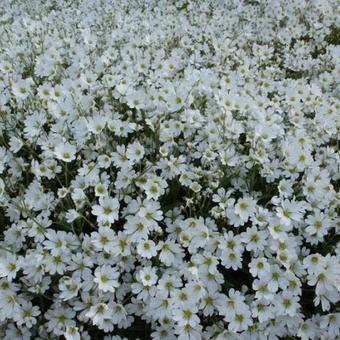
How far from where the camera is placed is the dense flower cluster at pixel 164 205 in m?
2.58

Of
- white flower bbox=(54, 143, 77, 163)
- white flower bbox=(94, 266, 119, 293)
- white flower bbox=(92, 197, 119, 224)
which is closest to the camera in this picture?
white flower bbox=(94, 266, 119, 293)

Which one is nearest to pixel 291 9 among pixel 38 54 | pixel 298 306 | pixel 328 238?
pixel 38 54

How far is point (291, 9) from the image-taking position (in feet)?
19.2

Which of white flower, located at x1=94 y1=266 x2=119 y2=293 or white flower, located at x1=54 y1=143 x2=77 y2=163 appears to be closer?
white flower, located at x1=94 y1=266 x2=119 y2=293

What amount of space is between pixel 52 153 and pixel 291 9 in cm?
408

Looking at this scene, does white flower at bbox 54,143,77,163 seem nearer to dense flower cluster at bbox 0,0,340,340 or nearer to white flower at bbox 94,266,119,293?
dense flower cluster at bbox 0,0,340,340

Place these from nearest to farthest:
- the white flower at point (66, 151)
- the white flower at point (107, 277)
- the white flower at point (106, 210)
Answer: the white flower at point (107, 277)
the white flower at point (106, 210)
the white flower at point (66, 151)

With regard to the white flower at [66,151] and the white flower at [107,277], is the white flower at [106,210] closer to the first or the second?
the white flower at [107,277]

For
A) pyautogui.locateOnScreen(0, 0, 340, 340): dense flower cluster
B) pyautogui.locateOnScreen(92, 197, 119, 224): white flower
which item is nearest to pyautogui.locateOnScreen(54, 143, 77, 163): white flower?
pyautogui.locateOnScreen(0, 0, 340, 340): dense flower cluster

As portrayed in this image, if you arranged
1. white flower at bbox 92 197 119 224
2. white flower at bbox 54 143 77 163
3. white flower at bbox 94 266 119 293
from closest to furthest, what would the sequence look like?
1. white flower at bbox 94 266 119 293
2. white flower at bbox 92 197 119 224
3. white flower at bbox 54 143 77 163

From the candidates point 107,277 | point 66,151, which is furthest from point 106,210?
point 66,151

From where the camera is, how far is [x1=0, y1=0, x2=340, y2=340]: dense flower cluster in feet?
8.45

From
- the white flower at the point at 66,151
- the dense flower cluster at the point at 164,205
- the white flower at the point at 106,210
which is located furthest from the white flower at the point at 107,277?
the white flower at the point at 66,151

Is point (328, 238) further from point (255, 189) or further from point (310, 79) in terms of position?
point (310, 79)
